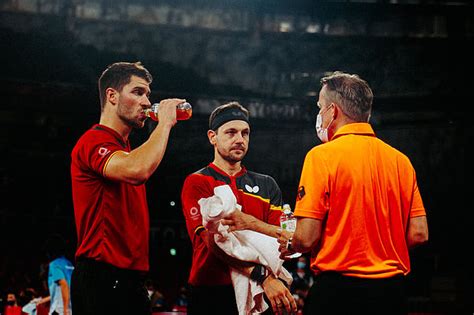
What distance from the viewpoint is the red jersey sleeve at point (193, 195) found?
2.91 meters

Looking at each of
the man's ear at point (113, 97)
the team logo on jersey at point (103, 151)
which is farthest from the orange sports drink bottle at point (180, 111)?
the team logo on jersey at point (103, 151)

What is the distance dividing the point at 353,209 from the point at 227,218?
632 millimetres

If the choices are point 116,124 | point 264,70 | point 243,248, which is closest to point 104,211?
point 116,124

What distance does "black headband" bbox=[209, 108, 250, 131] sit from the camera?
10.2 ft

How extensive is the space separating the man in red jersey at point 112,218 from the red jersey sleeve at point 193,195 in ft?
1.17

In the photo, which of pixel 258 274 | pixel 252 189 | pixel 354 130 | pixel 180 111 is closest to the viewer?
pixel 354 130

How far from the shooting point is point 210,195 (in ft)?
9.74

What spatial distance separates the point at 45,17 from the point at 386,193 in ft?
39.1

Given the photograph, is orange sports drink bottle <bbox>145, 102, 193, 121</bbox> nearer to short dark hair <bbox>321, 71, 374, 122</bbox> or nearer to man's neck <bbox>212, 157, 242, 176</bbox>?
man's neck <bbox>212, 157, 242, 176</bbox>

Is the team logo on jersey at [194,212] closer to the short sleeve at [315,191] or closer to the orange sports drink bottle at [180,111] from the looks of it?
the orange sports drink bottle at [180,111]

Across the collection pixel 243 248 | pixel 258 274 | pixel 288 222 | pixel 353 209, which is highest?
pixel 353 209

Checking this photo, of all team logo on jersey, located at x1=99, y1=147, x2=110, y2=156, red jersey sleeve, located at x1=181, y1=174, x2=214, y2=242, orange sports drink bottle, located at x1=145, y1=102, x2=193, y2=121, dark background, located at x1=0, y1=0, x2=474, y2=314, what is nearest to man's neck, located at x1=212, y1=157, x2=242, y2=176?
red jersey sleeve, located at x1=181, y1=174, x2=214, y2=242

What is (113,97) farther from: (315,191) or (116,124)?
(315,191)

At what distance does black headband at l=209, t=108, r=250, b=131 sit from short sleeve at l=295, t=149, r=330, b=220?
0.96 meters
